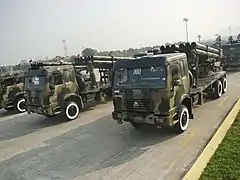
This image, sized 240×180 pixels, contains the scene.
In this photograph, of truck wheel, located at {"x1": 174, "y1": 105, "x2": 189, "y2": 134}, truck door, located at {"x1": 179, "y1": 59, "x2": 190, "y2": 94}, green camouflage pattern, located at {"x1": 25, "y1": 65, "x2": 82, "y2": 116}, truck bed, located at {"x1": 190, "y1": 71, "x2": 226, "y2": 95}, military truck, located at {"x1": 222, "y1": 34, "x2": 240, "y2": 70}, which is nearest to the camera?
truck wheel, located at {"x1": 174, "y1": 105, "x2": 189, "y2": 134}

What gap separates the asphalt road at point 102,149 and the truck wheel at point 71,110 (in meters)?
0.44

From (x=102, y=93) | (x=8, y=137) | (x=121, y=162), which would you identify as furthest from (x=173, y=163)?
(x=102, y=93)

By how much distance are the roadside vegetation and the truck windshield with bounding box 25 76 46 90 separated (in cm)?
716

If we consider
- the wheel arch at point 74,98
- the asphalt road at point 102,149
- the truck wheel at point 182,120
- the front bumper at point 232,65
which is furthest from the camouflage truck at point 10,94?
the front bumper at point 232,65

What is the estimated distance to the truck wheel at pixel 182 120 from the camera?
27.1 ft

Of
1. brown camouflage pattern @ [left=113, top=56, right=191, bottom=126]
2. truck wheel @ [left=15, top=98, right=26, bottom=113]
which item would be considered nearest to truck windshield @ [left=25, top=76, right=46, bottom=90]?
truck wheel @ [left=15, top=98, right=26, bottom=113]

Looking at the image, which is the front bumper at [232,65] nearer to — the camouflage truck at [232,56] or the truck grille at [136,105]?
the camouflage truck at [232,56]

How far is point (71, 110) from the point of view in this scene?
474 inches

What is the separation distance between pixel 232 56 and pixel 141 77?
1717cm

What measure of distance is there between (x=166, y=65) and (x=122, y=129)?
2839 mm

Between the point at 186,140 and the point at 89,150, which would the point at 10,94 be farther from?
the point at 186,140

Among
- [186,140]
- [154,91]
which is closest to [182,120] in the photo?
[186,140]

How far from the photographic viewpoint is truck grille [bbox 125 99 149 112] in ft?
26.2

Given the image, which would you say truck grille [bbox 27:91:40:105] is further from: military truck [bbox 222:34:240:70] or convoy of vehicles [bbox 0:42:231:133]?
military truck [bbox 222:34:240:70]
